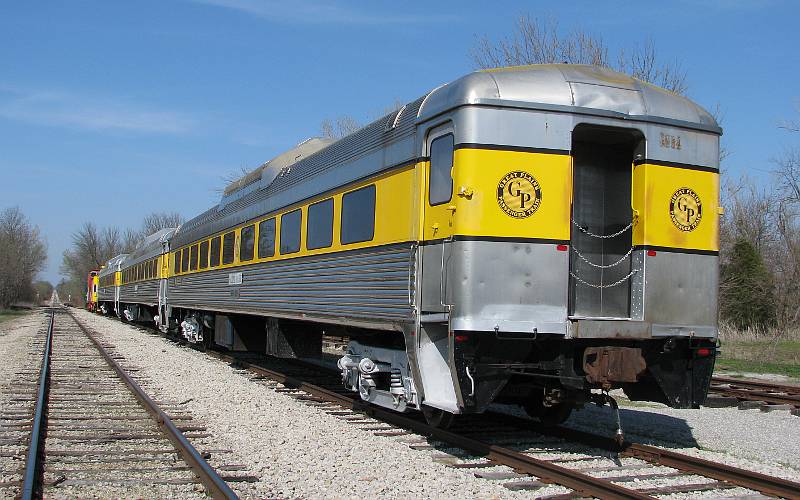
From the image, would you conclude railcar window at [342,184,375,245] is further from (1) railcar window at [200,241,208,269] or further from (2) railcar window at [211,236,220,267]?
(1) railcar window at [200,241,208,269]

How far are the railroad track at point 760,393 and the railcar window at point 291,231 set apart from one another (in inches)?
258

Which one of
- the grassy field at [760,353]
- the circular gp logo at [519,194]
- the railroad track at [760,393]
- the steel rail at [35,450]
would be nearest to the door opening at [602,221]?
the circular gp logo at [519,194]

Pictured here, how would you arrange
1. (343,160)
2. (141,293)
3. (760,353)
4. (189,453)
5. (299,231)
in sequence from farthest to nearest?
1. (141,293)
2. (760,353)
3. (299,231)
4. (343,160)
5. (189,453)

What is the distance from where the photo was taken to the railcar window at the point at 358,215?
8.57 metres

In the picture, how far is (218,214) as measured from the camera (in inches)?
651

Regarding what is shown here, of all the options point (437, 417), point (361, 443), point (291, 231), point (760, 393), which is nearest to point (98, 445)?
point (361, 443)

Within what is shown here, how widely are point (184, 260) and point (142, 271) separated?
9467mm

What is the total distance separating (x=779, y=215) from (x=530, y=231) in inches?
1410

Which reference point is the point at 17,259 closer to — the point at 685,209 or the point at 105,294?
the point at 105,294

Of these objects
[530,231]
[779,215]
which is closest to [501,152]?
[530,231]

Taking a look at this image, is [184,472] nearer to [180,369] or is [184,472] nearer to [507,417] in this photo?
[507,417]

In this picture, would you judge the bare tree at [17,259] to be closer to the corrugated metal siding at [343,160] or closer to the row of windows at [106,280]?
the row of windows at [106,280]

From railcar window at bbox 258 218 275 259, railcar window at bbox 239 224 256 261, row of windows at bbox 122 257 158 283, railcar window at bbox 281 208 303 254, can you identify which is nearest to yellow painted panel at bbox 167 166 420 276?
railcar window at bbox 281 208 303 254

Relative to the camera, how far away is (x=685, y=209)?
7.30 metres
